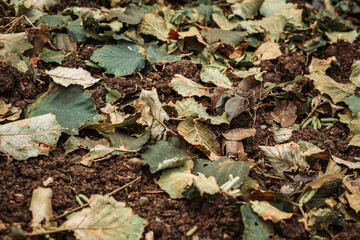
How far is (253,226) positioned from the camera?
137 centimetres

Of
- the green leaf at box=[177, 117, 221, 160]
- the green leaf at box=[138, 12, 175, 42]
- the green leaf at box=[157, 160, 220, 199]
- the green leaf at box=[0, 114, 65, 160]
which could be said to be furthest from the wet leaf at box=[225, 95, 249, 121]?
the green leaf at box=[0, 114, 65, 160]

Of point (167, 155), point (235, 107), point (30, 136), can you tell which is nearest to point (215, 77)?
point (235, 107)

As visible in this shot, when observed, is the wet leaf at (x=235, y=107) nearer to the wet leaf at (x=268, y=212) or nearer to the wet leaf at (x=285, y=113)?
the wet leaf at (x=285, y=113)

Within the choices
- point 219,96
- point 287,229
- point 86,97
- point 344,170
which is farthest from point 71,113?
point 344,170

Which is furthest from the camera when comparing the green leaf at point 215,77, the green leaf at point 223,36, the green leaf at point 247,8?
the green leaf at point 247,8

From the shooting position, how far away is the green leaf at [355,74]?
87.5 inches

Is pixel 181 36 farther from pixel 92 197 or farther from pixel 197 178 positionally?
pixel 92 197

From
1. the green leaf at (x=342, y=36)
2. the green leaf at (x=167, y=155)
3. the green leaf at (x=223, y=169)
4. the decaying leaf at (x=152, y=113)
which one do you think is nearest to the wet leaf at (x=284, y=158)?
the green leaf at (x=223, y=169)

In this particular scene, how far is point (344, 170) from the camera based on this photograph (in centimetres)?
164

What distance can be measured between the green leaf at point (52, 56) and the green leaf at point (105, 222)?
0.97 m

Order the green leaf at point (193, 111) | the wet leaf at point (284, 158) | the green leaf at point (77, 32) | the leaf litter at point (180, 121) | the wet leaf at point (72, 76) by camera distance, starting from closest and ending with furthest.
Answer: the leaf litter at point (180, 121) → the wet leaf at point (284, 158) → the green leaf at point (193, 111) → the wet leaf at point (72, 76) → the green leaf at point (77, 32)

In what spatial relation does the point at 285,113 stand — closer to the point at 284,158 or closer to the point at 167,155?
the point at 284,158

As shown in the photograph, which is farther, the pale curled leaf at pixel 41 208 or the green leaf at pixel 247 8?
the green leaf at pixel 247 8

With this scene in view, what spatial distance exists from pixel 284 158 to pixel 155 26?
4.06 feet
